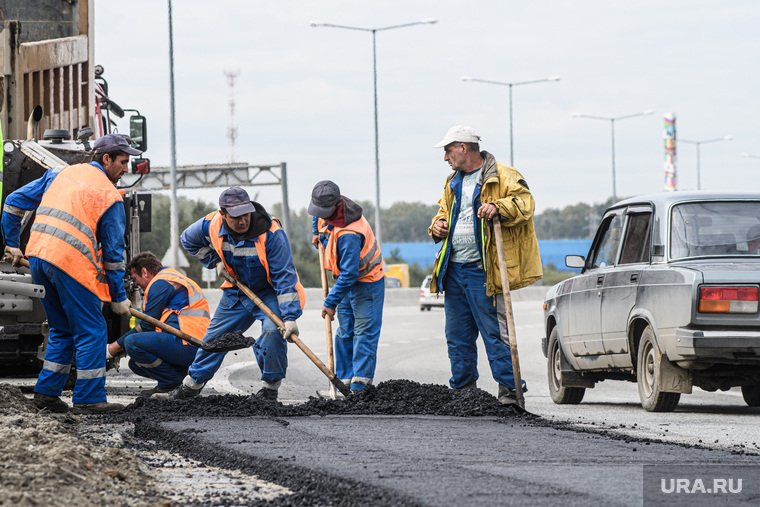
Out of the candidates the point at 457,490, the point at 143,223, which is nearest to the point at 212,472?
the point at 457,490

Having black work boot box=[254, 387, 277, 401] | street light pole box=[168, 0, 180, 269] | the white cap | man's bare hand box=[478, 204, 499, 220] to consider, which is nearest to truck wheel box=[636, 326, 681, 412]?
man's bare hand box=[478, 204, 499, 220]

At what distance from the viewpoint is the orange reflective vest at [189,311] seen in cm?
971

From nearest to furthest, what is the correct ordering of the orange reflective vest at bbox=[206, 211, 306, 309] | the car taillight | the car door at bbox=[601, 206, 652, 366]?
the car taillight
the orange reflective vest at bbox=[206, 211, 306, 309]
the car door at bbox=[601, 206, 652, 366]

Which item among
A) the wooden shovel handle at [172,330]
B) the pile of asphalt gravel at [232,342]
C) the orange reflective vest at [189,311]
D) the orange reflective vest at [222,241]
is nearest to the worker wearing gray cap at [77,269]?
the wooden shovel handle at [172,330]

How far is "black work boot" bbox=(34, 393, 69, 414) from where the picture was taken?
329 inches

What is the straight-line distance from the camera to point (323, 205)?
30.9 feet

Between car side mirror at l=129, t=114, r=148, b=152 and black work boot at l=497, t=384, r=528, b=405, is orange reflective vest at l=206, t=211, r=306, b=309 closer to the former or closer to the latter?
black work boot at l=497, t=384, r=528, b=405

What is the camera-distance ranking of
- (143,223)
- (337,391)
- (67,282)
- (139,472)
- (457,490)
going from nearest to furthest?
(457,490)
(139,472)
(67,282)
(337,391)
(143,223)

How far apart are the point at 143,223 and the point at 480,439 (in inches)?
274

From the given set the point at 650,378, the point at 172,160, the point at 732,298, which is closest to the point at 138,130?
the point at 650,378

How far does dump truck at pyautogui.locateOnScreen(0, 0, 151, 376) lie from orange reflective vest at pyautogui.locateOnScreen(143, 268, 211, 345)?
1031mm

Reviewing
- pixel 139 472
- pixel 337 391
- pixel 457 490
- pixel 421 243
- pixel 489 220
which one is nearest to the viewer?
pixel 457 490

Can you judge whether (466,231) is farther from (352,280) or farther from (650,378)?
(650,378)

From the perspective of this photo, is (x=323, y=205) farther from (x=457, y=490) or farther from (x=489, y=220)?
(x=457, y=490)
